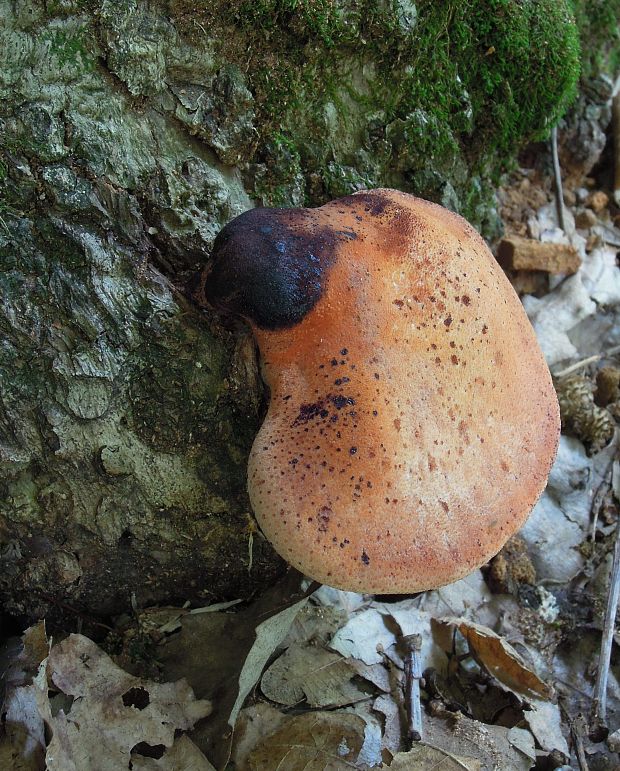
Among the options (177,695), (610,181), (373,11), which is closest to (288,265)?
(373,11)

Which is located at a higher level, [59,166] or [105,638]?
[59,166]

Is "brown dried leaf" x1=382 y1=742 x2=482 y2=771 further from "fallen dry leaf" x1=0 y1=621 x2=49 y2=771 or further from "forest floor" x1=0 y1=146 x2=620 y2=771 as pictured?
"fallen dry leaf" x1=0 y1=621 x2=49 y2=771

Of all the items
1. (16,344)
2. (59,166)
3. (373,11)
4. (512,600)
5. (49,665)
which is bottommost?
(512,600)

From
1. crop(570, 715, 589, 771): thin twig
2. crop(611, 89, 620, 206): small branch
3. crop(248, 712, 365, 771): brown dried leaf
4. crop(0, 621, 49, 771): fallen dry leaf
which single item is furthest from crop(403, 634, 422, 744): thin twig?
crop(611, 89, 620, 206): small branch

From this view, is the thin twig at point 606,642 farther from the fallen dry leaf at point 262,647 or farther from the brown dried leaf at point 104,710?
the brown dried leaf at point 104,710

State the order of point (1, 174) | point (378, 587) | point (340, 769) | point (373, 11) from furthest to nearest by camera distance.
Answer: point (373, 11), point (340, 769), point (1, 174), point (378, 587)

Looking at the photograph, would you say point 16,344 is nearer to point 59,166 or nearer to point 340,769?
point 59,166

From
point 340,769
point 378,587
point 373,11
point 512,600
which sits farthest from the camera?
point 512,600
